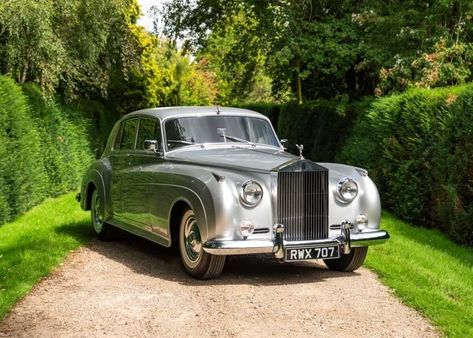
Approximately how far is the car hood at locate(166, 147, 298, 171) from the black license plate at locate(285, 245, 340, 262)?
93 cm

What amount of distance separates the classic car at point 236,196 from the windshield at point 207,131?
0.04ft

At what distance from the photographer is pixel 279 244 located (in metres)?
7.47

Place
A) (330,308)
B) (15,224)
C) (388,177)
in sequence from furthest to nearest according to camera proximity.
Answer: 1. (388,177)
2. (15,224)
3. (330,308)

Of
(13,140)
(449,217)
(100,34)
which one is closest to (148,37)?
(100,34)

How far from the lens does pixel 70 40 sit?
17172 mm

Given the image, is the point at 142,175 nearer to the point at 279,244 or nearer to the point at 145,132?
the point at 145,132

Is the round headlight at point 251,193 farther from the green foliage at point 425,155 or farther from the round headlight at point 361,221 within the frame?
the green foliage at point 425,155

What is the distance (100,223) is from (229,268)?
120 inches

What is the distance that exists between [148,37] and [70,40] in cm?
1908

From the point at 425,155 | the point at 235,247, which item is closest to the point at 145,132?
the point at 235,247

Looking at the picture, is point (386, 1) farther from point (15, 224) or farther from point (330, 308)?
point (330, 308)

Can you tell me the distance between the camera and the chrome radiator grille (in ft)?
25.1

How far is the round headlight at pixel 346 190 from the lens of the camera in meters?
7.96

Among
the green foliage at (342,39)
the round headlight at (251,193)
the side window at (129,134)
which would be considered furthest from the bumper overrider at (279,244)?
the green foliage at (342,39)
